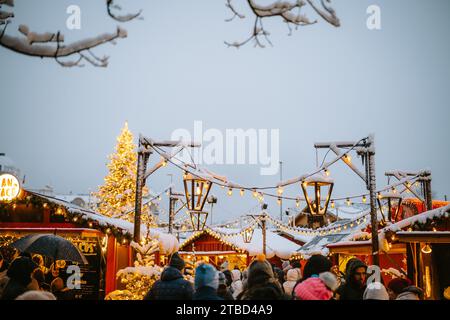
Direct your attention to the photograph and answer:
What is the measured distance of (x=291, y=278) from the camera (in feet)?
28.0

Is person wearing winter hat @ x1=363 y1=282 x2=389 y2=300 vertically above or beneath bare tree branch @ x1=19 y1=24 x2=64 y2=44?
beneath

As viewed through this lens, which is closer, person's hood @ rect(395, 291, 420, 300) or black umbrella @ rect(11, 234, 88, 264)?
person's hood @ rect(395, 291, 420, 300)

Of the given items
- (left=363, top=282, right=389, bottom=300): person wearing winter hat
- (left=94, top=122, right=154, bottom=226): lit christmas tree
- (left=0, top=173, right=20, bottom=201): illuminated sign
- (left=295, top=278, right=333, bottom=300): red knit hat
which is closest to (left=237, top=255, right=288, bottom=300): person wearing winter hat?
(left=295, top=278, right=333, bottom=300): red knit hat

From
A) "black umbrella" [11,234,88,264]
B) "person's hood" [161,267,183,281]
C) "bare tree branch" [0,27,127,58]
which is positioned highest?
"bare tree branch" [0,27,127,58]

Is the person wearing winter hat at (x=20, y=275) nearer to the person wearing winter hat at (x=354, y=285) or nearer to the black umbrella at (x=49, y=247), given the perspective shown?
the black umbrella at (x=49, y=247)

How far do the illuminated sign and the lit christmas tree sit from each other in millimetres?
16952

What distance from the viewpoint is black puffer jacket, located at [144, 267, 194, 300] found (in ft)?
16.0

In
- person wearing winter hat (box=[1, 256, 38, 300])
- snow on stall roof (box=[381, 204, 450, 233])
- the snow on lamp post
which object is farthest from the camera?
the snow on lamp post

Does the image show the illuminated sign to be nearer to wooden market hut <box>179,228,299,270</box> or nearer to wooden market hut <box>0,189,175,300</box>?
wooden market hut <box>0,189,175,300</box>

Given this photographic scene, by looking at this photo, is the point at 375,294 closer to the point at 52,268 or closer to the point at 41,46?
the point at 41,46

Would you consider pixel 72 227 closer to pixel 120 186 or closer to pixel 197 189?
pixel 197 189

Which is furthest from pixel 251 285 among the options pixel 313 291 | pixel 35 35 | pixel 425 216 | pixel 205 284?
pixel 425 216

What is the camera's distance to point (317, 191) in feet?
29.1

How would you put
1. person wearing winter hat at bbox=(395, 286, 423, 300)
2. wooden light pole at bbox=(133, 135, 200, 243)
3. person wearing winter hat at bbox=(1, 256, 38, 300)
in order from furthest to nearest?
wooden light pole at bbox=(133, 135, 200, 243)
person wearing winter hat at bbox=(395, 286, 423, 300)
person wearing winter hat at bbox=(1, 256, 38, 300)
